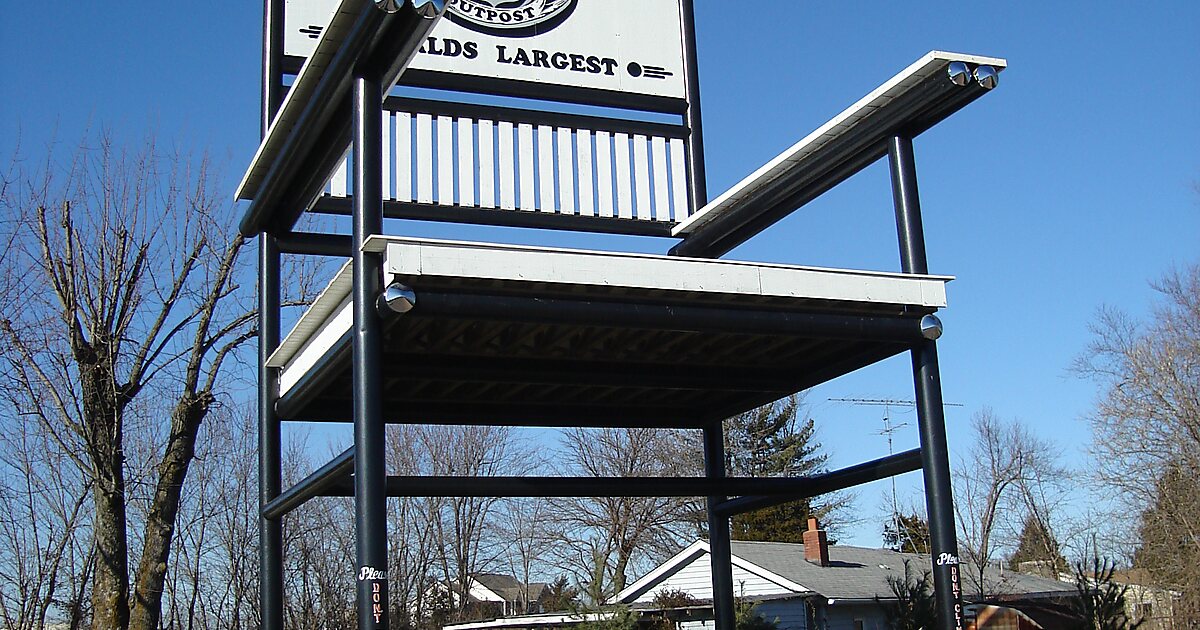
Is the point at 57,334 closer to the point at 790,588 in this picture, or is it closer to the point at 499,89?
the point at 499,89

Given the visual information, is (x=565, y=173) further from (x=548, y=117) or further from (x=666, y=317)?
(x=666, y=317)

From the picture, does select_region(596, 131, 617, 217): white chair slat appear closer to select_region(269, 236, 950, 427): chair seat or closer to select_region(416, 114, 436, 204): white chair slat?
select_region(416, 114, 436, 204): white chair slat

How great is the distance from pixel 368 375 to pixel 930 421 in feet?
6.63

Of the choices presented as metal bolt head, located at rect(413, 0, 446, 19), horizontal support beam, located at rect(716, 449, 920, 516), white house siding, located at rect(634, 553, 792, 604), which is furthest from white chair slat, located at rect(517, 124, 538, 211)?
white house siding, located at rect(634, 553, 792, 604)

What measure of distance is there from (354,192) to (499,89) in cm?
235

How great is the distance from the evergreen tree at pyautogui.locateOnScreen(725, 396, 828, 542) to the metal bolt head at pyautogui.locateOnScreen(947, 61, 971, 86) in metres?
27.4

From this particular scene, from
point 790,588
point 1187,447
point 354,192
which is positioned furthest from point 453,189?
point 1187,447

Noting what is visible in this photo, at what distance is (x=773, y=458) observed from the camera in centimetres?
3338

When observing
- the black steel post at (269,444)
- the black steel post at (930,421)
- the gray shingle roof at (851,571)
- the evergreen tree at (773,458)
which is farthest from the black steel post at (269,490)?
the evergreen tree at (773,458)

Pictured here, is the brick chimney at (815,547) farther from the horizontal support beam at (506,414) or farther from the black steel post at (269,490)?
the black steel post at (269,490)

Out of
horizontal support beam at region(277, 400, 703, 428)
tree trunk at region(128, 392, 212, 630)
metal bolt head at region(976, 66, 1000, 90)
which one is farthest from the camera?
tree trunk at region(128, 392, 212, 630)

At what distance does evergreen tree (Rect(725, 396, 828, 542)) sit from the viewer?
31.8 m

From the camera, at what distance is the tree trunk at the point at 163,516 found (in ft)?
33.3

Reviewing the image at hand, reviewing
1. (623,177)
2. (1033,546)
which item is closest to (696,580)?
(1033,546)
